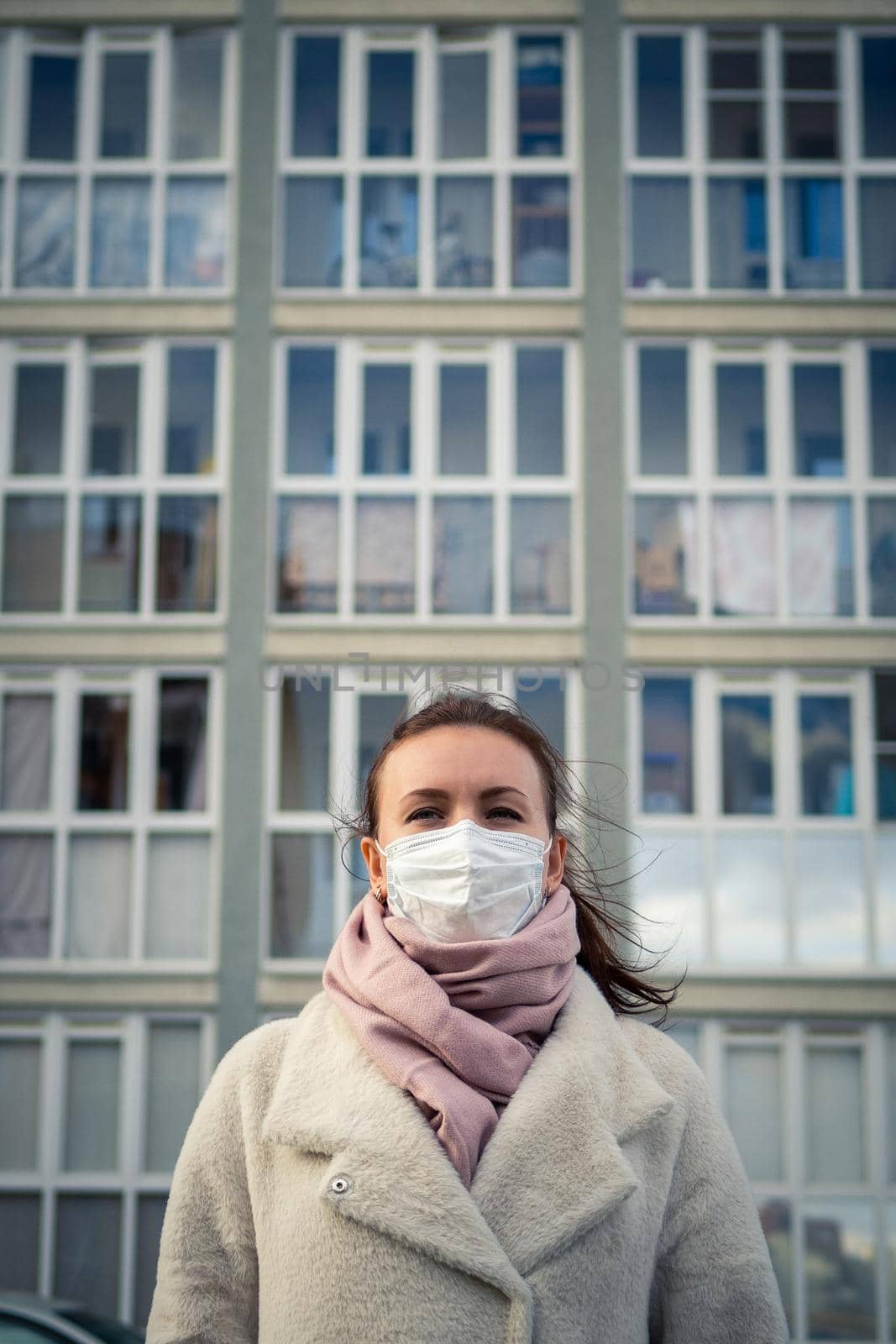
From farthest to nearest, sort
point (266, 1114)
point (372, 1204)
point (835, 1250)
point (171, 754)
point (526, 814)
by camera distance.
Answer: point (171, 754) → point (835, 1250) → point (526, 814) → point (266, 1114) → point (372, 1204)

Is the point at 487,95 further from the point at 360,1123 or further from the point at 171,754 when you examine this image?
the point at 360,1123

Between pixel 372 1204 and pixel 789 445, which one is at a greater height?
pixel 789 445

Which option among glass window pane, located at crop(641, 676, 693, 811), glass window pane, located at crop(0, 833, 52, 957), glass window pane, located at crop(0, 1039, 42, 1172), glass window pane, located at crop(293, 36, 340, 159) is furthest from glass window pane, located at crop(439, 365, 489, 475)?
glass window pane, located at crop(0, 1039, 42, 1172)

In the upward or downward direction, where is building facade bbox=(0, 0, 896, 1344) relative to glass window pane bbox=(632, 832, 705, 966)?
upward

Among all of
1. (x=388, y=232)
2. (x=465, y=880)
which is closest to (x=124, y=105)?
(x=388, y=232)

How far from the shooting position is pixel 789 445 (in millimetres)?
8398

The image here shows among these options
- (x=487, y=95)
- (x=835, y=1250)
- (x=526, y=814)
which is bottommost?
(x=835, y=1250)

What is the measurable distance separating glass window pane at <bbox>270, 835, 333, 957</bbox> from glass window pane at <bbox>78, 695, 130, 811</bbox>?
103 cm

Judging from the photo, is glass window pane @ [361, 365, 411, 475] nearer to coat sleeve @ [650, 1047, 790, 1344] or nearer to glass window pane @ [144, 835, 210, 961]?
glass window pane @ [144, 835, 210, 961]

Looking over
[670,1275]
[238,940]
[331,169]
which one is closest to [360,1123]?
[670,1275]

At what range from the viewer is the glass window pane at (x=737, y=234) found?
848 centimetres

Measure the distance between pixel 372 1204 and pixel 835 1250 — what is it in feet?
22.8

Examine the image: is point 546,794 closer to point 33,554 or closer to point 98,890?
point 98,890

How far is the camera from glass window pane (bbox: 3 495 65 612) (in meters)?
8.31
